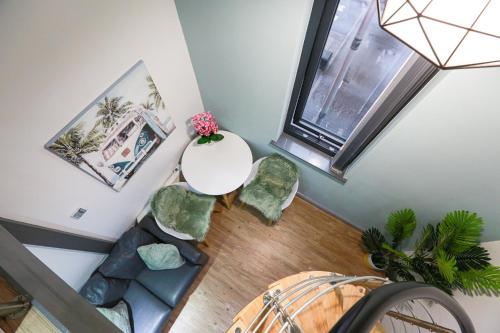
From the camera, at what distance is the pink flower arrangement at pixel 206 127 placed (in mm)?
2359

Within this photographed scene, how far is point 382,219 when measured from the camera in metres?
2.38

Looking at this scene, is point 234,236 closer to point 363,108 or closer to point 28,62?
point 363,108

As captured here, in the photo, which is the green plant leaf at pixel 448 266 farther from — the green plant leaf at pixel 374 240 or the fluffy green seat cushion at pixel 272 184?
the fluffy green seat cushion at pixel 272 184

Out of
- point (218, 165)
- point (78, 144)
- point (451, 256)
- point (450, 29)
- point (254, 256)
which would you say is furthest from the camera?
point (254, 256)

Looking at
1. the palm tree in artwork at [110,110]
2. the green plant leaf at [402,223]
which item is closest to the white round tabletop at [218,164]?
the palm tree in artwork at [110,110]

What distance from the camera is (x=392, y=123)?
1523mm

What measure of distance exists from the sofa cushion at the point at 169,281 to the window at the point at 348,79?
1.66m

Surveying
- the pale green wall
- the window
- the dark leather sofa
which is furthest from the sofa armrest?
the window

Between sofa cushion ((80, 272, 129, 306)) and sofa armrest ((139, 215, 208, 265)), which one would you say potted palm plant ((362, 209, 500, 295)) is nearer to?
sofa armrest ((139, 215, 208, 265))

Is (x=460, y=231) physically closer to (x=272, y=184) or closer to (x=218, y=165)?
(x=272, y=184)

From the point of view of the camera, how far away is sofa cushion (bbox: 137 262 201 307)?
6.97ft

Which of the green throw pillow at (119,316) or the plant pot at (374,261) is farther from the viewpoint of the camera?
the plant pot at (374,261)

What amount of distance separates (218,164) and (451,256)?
1998mm

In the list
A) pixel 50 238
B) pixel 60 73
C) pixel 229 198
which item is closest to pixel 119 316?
pixel 50 238
